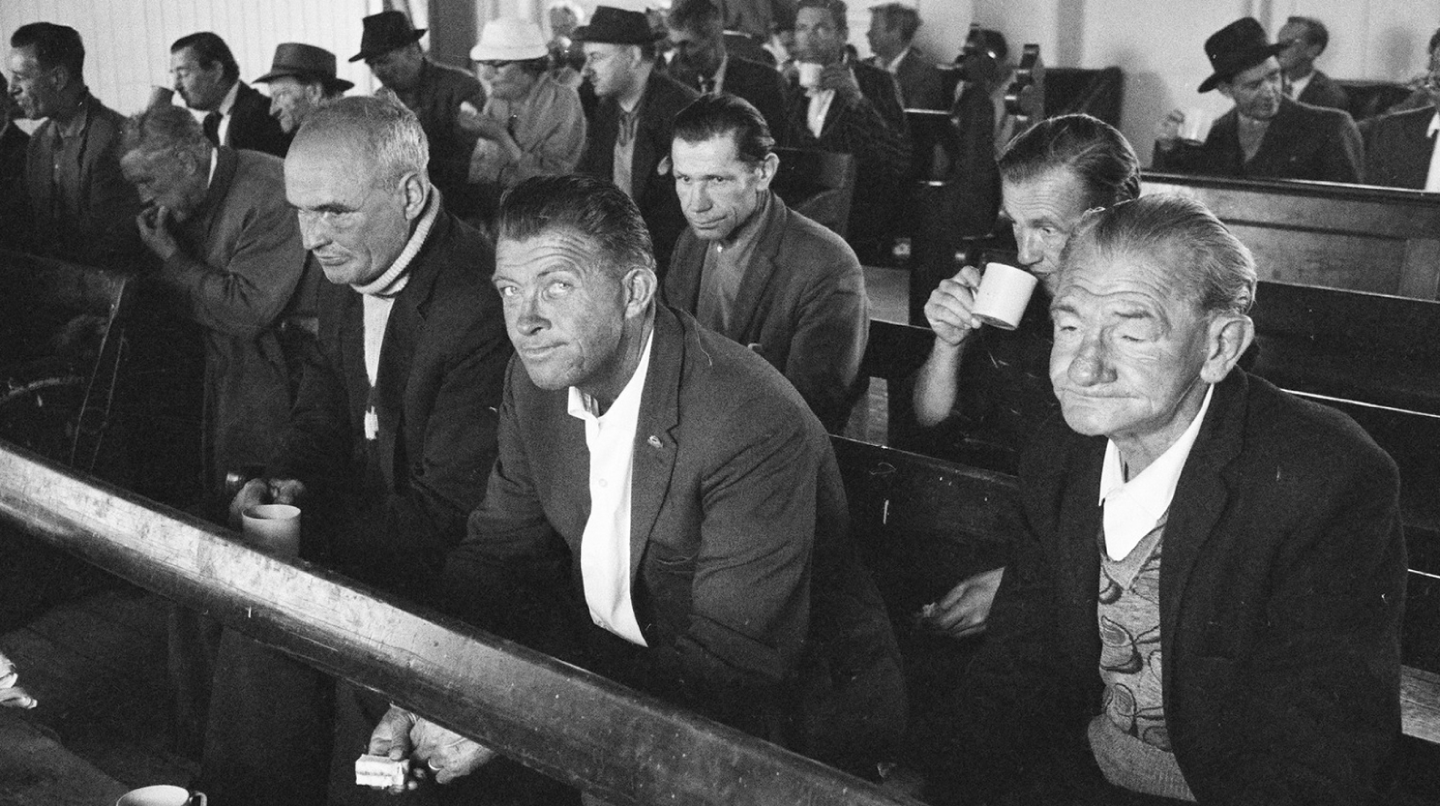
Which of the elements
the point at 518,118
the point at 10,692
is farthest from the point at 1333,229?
the point at 10,692

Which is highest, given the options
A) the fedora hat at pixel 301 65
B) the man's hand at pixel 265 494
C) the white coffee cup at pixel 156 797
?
the fedora hat at pixel 301 65

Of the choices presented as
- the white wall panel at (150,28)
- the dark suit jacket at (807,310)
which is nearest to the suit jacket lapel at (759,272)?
the dark suit jacket at (807,310)

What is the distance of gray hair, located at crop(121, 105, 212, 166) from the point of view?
400cm

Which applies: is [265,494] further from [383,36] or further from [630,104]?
[383,36]

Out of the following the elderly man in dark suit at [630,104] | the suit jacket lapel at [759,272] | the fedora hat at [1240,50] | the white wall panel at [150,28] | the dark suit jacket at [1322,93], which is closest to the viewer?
the suit jacket lapel at [759,272]

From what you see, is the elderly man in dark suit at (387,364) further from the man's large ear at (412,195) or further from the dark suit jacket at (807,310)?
the dark suit jacket at (807,310)

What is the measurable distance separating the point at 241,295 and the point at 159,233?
0.42 m

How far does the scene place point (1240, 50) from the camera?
607 cm

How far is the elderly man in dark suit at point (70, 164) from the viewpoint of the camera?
4.91 meters

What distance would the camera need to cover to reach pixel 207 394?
4137 millimetres

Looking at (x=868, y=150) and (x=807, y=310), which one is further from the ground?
(x=868, y=150)

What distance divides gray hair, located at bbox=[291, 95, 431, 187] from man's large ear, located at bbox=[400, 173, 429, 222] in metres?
0.01

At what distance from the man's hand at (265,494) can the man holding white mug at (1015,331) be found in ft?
4.32

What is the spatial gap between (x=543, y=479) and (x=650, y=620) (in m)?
0.30
